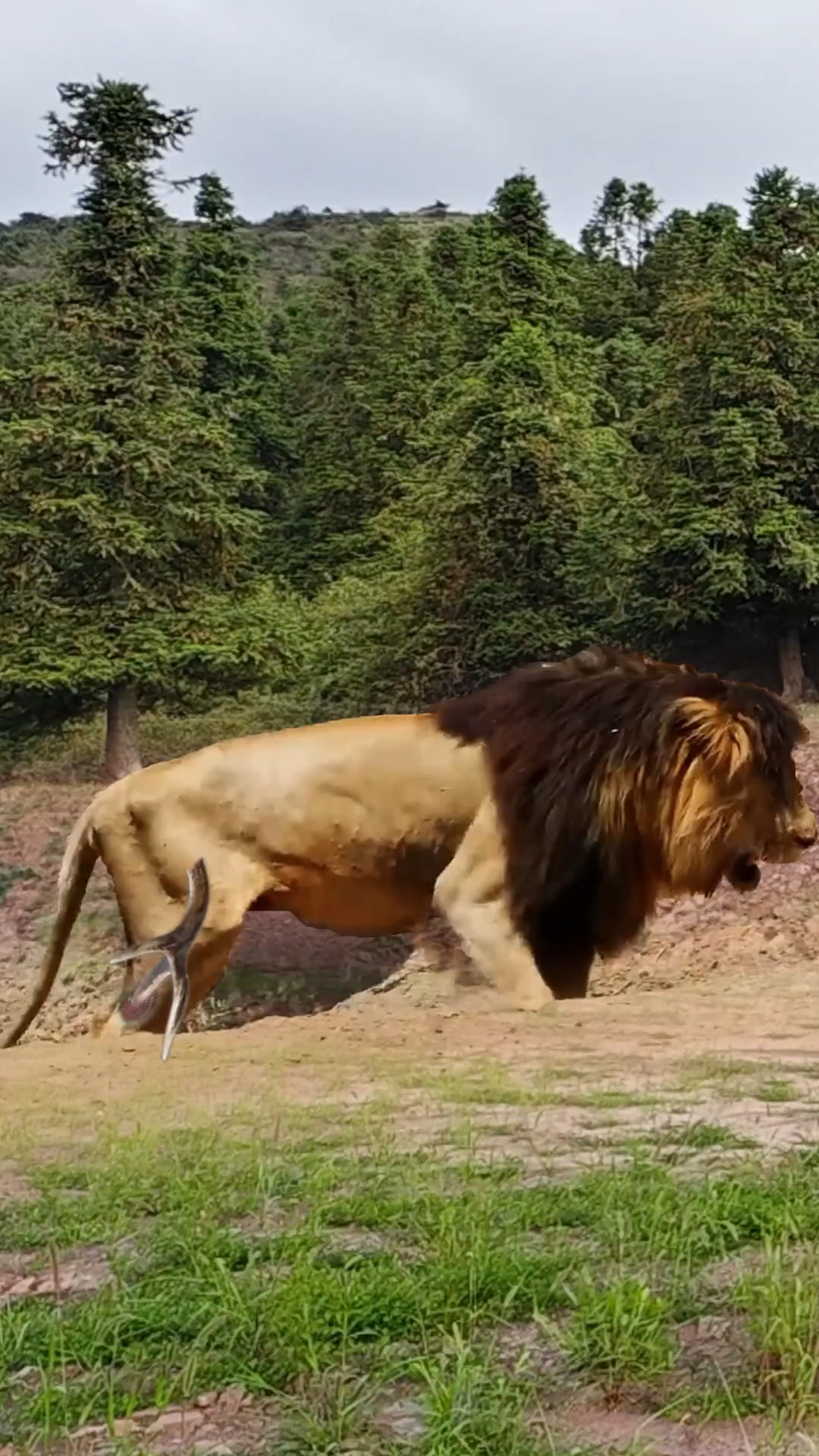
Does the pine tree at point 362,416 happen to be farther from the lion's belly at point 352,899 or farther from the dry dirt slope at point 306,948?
the lion's belly at point 352,899

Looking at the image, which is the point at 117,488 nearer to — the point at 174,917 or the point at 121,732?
the point at 121,732

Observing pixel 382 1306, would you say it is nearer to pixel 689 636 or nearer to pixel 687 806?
pixel 687 806

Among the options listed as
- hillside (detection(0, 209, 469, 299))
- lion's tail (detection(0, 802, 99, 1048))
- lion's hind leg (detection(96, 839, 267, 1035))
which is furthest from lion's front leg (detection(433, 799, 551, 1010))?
hillside (detection(0, 209, 469, 299))

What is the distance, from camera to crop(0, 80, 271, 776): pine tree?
21.2 m

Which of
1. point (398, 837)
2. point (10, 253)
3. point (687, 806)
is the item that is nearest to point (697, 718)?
point (687, 806)

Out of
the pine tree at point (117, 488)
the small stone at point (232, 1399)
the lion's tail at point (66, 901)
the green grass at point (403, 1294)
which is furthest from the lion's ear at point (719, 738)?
the pine tree at point (117, 488)

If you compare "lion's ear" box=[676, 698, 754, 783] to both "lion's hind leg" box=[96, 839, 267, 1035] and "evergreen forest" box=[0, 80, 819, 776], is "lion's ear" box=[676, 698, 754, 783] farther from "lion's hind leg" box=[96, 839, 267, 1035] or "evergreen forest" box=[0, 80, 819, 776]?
"evergreen forest" box=[0, 80, 819, 776]

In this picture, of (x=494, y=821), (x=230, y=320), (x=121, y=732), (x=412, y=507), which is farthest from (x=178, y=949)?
(x=230, y=320)

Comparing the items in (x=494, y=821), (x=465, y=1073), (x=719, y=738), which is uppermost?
(x=719, y=738)

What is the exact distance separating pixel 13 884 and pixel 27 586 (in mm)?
4576

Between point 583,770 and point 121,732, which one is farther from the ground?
point 583,770

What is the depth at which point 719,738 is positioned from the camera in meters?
7.08

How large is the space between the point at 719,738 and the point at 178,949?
2.59 m

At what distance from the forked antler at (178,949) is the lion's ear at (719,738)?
2286 mm
